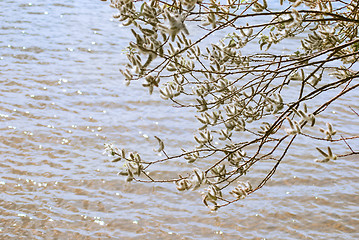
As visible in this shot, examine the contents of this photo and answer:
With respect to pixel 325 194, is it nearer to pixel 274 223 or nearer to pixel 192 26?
pixel 274 223

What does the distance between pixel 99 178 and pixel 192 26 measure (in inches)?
241

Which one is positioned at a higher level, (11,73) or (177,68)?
(177,68)

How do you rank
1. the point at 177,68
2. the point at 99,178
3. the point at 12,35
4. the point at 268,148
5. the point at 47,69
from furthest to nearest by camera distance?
1. the point at 12,35
2. the point at 47,69
3. the point at 268,148
4. the point at 99,178
5. the point at 177,68

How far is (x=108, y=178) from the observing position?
4.64 meters

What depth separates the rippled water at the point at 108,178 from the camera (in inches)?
155

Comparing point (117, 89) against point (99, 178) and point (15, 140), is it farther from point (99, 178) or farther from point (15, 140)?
point (99, 178)

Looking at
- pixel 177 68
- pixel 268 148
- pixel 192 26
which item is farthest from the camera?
pixel 192 26

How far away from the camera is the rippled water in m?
3.93

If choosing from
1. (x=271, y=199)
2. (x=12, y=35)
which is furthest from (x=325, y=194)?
(x=12, y=35)

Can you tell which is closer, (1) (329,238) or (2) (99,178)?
(1) (329,238)

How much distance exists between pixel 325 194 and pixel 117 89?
11.6ft

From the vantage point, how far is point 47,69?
7.50 m

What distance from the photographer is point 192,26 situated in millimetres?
10102

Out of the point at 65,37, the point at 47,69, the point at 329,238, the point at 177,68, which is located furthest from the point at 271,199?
the point at 65,37
